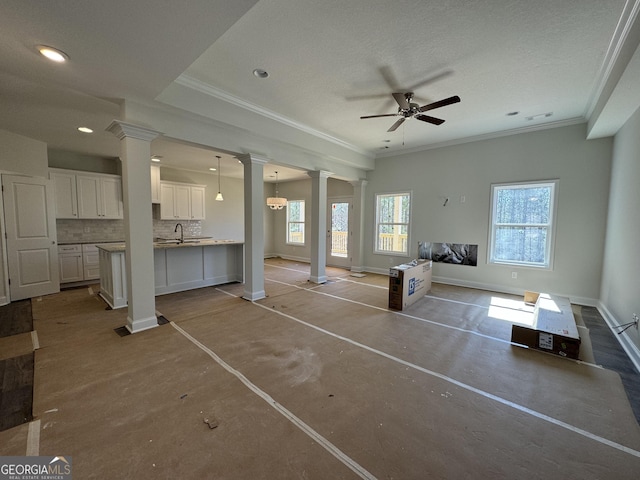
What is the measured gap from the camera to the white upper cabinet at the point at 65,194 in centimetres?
512

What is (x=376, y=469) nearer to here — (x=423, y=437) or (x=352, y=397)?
(x=423, y=437)

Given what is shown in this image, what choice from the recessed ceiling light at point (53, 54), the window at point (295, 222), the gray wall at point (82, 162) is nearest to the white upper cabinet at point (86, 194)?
the gray wall at point (82, 162)

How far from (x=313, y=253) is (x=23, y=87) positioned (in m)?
4.71

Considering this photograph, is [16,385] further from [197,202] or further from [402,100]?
[197,202]

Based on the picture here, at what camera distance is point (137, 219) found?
3.07 m

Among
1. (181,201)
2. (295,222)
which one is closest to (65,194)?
(181,201)

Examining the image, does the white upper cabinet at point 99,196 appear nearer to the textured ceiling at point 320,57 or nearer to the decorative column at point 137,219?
the textured ceiling at point 320,57

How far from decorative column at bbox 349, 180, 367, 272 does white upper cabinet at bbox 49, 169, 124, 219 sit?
5638 millimetres

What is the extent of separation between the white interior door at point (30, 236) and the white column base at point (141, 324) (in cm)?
276

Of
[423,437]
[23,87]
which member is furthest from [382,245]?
[23,87]

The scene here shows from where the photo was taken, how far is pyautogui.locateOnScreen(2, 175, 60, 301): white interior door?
4.18 meters

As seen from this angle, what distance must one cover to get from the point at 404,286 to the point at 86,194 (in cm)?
666

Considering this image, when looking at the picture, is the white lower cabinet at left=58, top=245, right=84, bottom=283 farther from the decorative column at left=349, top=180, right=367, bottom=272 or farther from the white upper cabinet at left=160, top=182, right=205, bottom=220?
the decorative column at left=349, top=180, right=367, bottom=272

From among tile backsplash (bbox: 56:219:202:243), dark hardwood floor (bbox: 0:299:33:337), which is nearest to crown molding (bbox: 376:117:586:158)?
tile backsplash (bbox: 56:219:202:243)
